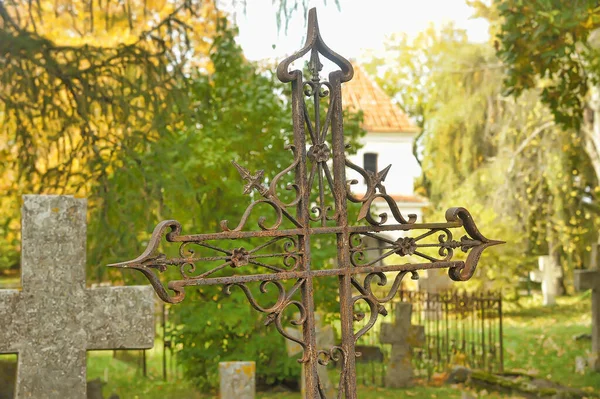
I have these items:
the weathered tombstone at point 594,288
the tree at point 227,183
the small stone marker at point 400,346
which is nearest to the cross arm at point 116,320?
the tree at point 227,183

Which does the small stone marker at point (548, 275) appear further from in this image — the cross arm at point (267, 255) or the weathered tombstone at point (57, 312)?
the cross arm at point (267, 255)

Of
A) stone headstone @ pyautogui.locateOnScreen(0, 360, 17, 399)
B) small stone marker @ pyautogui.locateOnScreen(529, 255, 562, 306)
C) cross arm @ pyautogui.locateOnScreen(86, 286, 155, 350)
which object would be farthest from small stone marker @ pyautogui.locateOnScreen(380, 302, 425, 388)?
small stone marker @ pyautogui.locateOnScreen(529, 255, 562, 306)

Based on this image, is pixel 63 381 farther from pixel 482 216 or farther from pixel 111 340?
pixel 482 216

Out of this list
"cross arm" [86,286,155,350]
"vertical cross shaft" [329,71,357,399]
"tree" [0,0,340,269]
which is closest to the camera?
"vertical cross shaft" [329,71,357,399]

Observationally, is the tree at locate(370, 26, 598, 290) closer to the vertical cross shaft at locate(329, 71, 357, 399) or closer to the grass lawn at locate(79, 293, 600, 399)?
the grass lawn at locate(79, 293, 600, 399)

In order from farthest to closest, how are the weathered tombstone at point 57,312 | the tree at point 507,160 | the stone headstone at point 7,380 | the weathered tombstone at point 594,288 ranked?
the tree at point 507,160, the weathered tombstone at point 594,288, the stone headstone at point 7,380, the weathered tombstone at point 57,312

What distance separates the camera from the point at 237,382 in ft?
22.1

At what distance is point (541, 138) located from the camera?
80.0 feet

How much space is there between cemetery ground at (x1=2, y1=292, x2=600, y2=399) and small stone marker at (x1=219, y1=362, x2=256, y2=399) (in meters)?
3.65

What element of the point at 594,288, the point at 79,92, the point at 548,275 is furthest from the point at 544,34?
the point at 548,275

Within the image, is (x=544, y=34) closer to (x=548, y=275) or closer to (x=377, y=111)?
(x=548, y=275)

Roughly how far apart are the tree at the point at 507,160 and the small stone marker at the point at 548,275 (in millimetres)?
400

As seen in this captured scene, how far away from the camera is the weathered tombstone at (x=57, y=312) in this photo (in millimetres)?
4656

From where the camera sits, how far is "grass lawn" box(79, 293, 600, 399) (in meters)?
11.0
